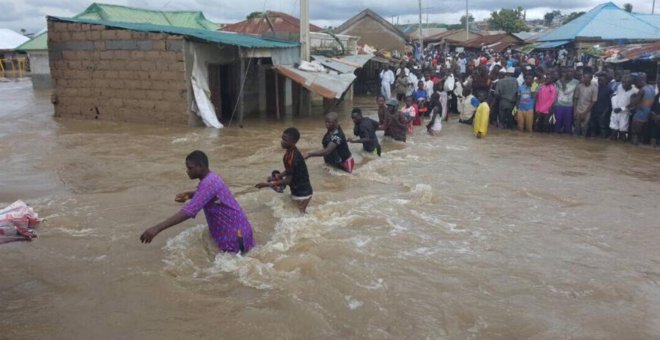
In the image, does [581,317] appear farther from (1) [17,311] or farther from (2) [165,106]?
(2) [165,106]

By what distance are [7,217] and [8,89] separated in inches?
909

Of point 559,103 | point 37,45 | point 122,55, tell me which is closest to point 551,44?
point 559,103

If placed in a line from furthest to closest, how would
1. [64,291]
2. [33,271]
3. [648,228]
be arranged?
[648,228], [33,271], [64,291]

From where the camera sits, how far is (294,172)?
5.61 m

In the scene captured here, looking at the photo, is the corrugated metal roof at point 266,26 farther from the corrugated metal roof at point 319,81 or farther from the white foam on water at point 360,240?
the white foam on water at point 360,240

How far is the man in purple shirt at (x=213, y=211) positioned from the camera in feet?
13.1

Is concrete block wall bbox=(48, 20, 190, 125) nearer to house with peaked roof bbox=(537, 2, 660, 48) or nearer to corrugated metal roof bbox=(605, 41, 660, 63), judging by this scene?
corrugated metal roof bbox=(605, 41, 660, 63)

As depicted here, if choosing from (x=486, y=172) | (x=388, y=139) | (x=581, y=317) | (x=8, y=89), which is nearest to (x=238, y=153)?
(x=388, y=139)

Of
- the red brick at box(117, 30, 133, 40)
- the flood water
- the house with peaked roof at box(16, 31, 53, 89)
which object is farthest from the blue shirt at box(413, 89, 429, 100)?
the house with peaked roof at box(16, 31, 53, 89)

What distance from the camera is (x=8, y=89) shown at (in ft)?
79.8

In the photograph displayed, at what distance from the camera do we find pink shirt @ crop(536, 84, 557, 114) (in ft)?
40.2

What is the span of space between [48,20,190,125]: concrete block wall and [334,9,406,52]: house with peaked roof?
1005 inches

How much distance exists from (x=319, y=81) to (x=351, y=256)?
9654mm

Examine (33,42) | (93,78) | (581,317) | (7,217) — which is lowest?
(581,317)
